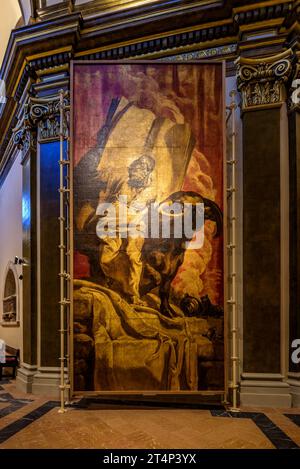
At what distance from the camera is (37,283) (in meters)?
6.36

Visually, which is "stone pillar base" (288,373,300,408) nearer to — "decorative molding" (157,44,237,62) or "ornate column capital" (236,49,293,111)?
"ornate column capital" (236,49,293,111)

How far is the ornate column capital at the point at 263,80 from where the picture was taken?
17.8ft

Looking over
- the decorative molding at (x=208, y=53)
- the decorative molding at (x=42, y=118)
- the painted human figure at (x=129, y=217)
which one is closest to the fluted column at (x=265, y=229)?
the decorative molding at (x=208, y=53)

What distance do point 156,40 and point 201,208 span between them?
2.90 m

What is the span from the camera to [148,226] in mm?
5309

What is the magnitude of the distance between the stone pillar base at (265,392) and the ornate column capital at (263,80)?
3.95m

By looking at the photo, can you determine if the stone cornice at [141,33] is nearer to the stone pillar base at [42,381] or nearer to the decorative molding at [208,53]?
the decorative molding at [208,53]

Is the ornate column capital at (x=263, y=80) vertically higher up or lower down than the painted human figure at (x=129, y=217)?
higher up

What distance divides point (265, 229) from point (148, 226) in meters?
1.69

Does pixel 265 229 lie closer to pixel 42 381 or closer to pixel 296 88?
pixel 296 88

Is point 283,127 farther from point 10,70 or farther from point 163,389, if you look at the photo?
point 10,70

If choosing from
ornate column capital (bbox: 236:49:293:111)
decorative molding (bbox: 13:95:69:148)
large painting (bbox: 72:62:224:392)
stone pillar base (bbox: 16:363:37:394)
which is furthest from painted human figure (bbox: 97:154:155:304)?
stone pillar base (bbox: 16:363:37:394)

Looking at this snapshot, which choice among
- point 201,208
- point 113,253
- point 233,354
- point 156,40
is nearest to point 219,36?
point 156,40

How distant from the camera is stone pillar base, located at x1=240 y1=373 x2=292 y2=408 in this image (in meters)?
5.21
